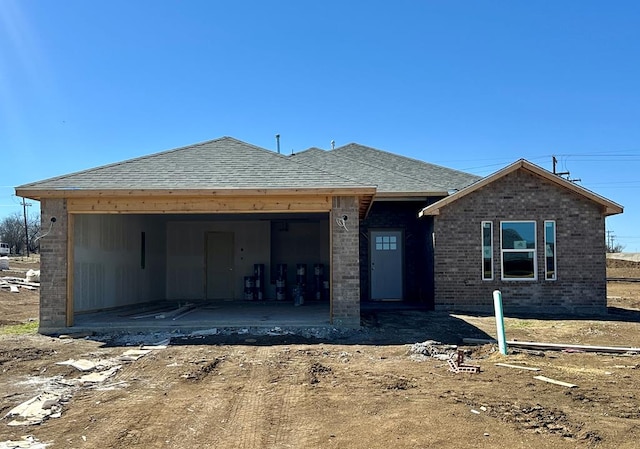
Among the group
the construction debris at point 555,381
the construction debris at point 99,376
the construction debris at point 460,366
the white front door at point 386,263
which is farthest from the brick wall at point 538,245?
the construction debris at point 99,376

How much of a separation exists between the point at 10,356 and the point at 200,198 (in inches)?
172

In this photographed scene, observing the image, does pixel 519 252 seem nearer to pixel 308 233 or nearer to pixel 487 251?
pixel 487 251

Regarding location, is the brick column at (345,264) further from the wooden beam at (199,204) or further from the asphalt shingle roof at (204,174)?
the asphalt shingle roof at (204,174)

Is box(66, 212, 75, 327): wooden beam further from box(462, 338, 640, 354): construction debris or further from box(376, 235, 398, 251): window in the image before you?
box(376, 235, 398, 251): window

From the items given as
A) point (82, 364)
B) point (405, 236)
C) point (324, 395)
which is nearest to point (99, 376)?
point (82, 364)

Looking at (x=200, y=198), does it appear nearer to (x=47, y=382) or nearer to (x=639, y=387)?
(x=47, y=382)

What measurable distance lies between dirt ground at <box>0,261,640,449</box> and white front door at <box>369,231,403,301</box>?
20.8ft

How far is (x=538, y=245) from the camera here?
14266 millimetres

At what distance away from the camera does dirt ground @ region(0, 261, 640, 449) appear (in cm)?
484

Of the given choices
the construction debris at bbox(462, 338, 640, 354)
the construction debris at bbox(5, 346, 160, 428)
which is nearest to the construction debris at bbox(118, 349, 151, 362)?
the construction debris at bbox(5, 346, 160, 428)

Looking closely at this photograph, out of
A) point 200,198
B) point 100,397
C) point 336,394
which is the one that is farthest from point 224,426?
point 200,198

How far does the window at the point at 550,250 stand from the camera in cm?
1426

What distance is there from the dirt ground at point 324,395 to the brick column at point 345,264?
640 millimetres

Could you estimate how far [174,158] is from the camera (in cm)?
1273
